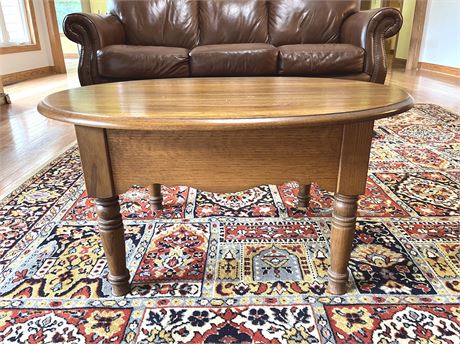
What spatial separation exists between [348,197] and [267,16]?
2.42 meters

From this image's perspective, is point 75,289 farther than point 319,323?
Yes

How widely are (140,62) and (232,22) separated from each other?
93 cm

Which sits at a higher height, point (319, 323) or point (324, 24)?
point (324, 24)

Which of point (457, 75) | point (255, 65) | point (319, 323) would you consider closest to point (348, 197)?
point (319, 323)

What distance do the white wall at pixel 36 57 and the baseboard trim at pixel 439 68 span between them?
5657 millimetres

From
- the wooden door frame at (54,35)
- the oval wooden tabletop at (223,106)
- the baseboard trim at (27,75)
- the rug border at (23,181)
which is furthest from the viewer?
the wooden door frame at (54,35)

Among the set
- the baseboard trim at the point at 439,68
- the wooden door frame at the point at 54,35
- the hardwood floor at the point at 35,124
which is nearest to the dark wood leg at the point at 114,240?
the hardwood floor at the point at 35,124

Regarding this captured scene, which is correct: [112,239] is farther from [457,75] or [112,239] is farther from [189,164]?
[457,75]

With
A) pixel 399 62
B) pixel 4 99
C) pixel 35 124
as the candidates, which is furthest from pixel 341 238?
pixel 399 62

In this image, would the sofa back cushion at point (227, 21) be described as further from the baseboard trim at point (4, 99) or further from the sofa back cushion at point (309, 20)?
the baseboard trim at point (4, 99)

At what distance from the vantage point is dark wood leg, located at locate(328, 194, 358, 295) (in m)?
0.89

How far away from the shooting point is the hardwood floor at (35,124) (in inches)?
76.0

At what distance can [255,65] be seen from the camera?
2365mm

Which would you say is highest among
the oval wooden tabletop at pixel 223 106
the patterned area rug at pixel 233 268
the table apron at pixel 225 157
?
the oval wooden tabletop at pixel 223 106
